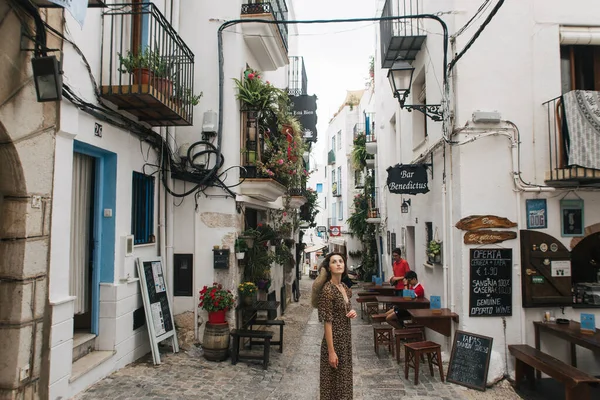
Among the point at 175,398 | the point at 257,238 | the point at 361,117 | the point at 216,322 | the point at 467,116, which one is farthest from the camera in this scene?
the point at 361,117

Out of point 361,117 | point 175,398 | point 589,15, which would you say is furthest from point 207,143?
point 361,117

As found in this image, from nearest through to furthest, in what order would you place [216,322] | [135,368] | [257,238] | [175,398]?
1. [175,398]
2. [135,368]
3. [216,322]
4. [257,238]

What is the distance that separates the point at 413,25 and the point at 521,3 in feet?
7.67

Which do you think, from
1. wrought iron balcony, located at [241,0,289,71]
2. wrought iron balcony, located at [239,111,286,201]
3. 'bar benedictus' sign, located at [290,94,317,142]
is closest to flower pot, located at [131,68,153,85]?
wrought iron balcony, located at [239,111,286,201]

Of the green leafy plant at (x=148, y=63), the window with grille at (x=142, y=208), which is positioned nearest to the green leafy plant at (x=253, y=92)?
the green leafy plant at (x=148, y=63)

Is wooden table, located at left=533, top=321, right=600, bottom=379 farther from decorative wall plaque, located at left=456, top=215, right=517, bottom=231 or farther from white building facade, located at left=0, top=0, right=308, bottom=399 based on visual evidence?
white building facade, located at left=0, top=0, right=308, bottom=399

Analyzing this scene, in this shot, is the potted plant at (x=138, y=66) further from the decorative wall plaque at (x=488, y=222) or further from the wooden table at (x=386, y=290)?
the wooden table at (x=386, y=290)

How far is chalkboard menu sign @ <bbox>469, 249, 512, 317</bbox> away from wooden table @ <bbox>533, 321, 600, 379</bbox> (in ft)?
1.66

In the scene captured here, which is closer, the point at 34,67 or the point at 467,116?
the point at 34,67

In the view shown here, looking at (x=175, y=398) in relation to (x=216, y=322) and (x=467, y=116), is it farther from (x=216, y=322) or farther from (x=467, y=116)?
(x=467, y=116)

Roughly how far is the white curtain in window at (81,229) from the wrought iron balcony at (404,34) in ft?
20.1

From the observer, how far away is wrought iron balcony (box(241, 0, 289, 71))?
8.00 m

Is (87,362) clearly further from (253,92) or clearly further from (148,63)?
(253,92)

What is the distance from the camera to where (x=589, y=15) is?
6.75 m
